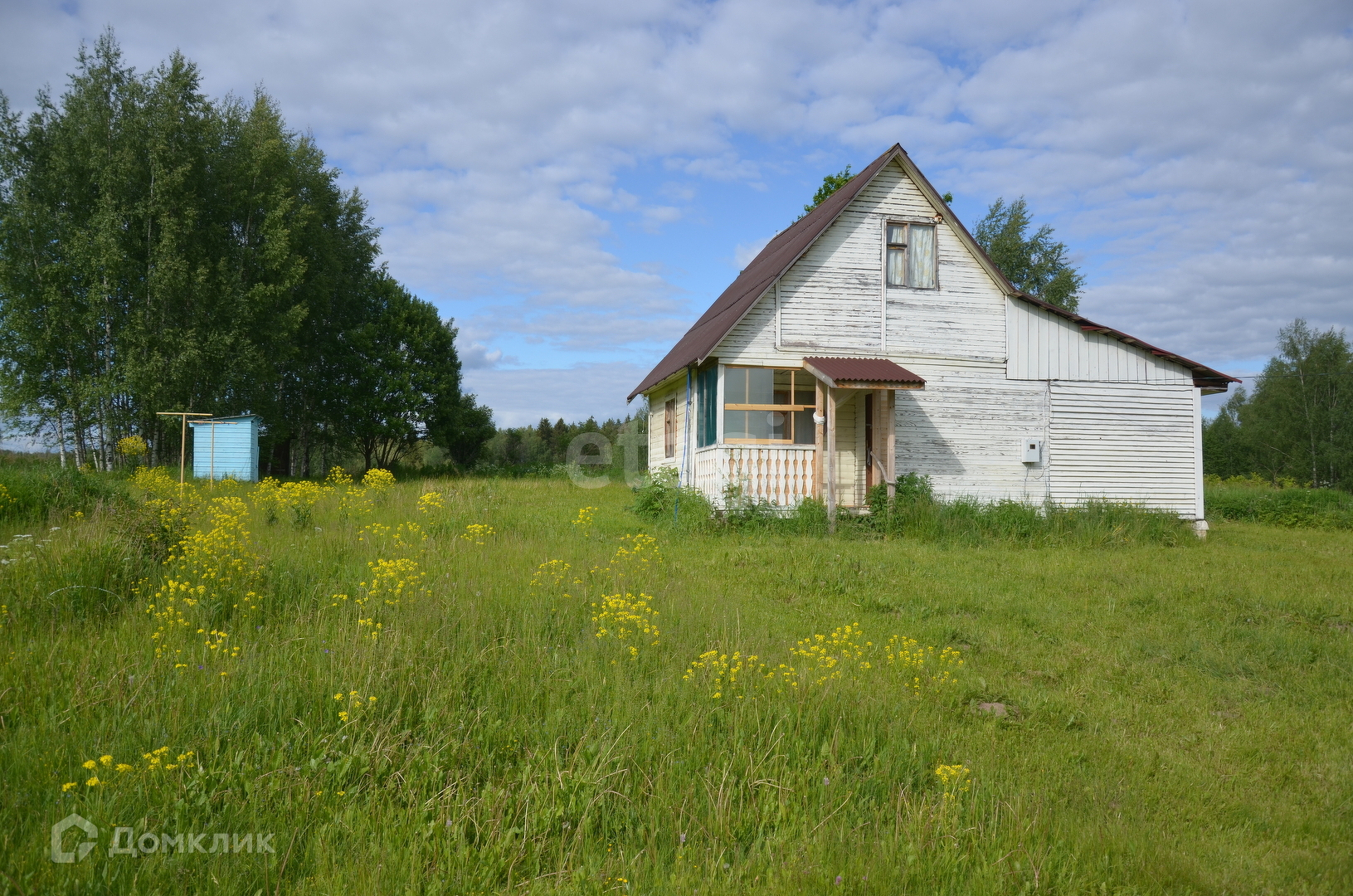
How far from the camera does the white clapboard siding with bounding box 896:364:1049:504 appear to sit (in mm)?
15148

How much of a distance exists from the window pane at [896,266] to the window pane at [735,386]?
11.9 feet

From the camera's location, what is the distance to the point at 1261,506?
829 inches

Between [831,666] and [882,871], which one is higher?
[831,666]

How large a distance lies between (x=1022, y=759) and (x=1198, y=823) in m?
0.92

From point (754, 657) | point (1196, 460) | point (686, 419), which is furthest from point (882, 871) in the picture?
point (1196, 460)

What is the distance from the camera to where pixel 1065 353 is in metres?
15.6

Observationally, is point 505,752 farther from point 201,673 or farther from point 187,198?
point 187,198

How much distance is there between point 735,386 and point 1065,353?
7.03 metres

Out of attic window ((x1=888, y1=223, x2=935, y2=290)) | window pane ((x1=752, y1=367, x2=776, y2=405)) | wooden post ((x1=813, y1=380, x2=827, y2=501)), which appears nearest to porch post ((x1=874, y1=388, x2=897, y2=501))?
wooden post ((x1=813, y1=380, x2=827, y2=501))

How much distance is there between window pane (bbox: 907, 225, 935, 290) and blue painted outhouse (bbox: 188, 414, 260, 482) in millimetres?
16535

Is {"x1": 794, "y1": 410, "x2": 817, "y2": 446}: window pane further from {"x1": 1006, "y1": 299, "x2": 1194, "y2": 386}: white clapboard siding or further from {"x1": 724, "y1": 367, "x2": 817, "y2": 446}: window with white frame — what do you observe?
{"x1": 1006, "y1": 299, "x2": 1194, "y2": 386}: white clapboard siding

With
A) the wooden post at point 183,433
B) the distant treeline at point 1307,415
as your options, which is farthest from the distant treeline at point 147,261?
the distant treeline at point 1307,415

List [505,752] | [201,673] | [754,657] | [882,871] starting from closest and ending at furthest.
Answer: [882,871] → [505,752] → [201,673] → [754,657]

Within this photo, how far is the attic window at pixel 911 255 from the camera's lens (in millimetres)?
15297
